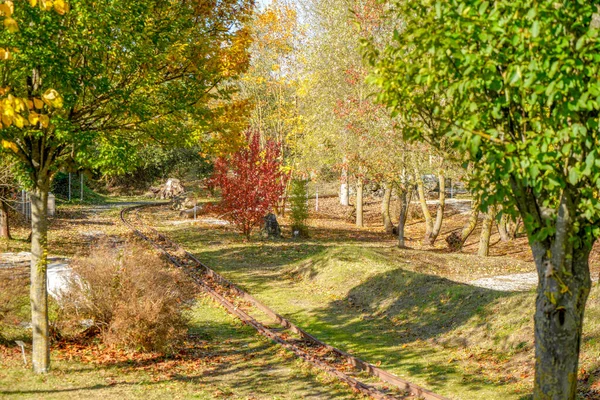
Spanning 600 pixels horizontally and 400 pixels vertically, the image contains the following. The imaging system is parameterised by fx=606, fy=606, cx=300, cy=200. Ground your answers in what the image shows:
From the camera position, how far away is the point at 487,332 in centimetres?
1144

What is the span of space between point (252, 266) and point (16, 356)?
10.4m

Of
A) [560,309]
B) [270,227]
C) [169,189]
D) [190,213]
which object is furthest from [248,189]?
[169,189]

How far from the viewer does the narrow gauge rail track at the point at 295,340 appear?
902 cm

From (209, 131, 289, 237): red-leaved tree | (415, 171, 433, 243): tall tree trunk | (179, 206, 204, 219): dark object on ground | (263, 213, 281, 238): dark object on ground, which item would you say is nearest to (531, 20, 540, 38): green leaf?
(415, 171, 433, 243): tall tree trunk

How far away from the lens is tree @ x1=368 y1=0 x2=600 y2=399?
4922mm

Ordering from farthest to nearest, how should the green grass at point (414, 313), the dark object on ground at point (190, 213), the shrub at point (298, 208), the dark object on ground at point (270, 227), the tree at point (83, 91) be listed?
1. the dark object on ground at point (190, 213)
2. the shrub at point (298, 208)
3. the dark object on ground at point (270, 227)
4. the green grass at point (414, 313)
5. the tree at point (83, 91)

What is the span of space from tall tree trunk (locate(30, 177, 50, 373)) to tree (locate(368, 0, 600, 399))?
6.54m

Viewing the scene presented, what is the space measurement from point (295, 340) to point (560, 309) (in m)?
6.95

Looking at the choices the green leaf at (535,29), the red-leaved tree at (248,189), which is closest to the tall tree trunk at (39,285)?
the green leaf at (535,29)

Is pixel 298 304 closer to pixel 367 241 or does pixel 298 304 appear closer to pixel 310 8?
pixel 367 241

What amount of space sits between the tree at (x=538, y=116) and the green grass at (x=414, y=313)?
3634 millimetres

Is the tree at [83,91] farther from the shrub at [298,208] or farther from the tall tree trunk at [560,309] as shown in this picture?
the shrub at [298,208]

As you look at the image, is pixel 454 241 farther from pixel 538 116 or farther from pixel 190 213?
pixel 538 116

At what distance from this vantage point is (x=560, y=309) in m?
5.68
